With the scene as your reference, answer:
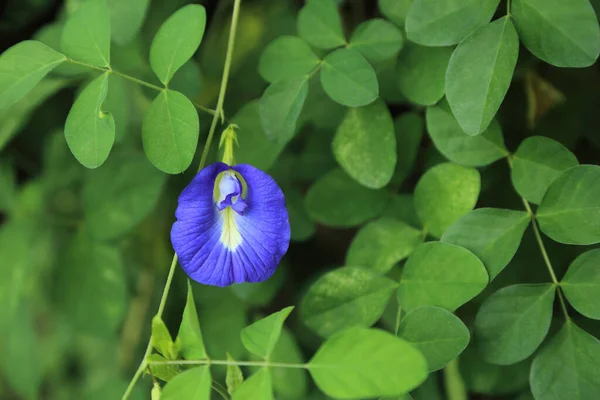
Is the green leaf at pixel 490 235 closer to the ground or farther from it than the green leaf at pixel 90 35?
closer to the ground

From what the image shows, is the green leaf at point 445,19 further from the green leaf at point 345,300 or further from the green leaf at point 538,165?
the green leaf at point 345,300

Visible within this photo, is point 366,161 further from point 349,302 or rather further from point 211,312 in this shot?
point 211,312

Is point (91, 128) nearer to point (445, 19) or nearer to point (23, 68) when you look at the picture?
Result: point (23, 68)

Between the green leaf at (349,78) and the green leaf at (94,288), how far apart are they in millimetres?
579

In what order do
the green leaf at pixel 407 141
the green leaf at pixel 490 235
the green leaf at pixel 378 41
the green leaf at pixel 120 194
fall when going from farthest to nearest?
the green leaf at pixel 120 194 → the green leaf at pixel 407 141 → the green leaf at pixel 378 41 → the green leaf at pixel 490 235

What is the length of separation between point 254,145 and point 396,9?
0.31 meters

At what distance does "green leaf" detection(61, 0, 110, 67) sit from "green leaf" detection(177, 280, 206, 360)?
0.37 meters

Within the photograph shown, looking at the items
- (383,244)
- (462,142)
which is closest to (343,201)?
(383,244)

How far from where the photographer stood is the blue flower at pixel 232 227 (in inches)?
33.1

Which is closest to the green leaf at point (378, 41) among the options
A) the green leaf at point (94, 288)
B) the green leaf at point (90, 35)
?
the green leaf at point (90, 35)

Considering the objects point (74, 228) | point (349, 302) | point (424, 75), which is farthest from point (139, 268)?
point (424, 75)

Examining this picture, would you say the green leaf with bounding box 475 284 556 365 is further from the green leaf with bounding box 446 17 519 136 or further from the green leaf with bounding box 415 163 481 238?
the green leaf with bounding box 446 17 519 136

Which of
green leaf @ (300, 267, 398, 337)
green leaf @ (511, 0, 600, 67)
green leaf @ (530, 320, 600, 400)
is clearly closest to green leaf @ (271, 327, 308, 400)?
green leaf @ (300, 267, 398, 337)

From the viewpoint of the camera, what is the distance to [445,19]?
858mm
